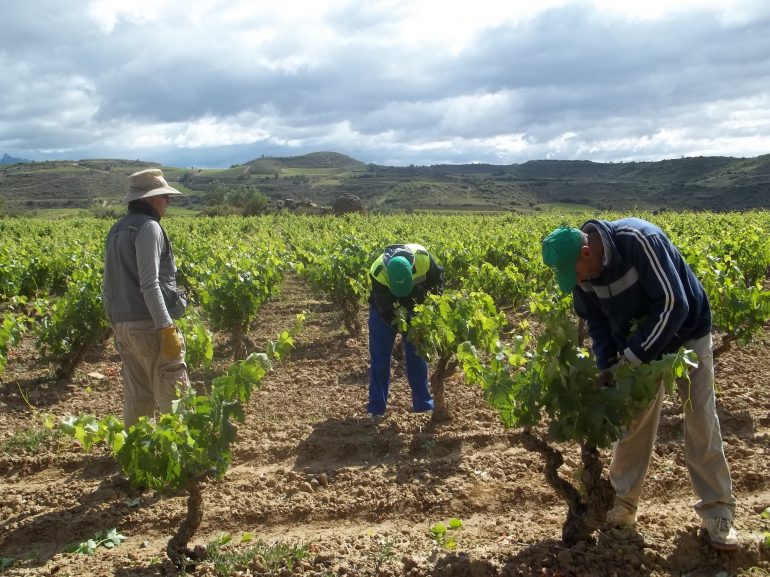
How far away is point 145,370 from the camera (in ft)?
14.3

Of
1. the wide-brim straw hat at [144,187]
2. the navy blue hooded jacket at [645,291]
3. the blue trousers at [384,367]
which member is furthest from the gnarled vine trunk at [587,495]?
the wide-brim straw hat at [144,187]

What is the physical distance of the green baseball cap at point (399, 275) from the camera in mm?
5055

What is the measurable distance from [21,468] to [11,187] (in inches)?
3381

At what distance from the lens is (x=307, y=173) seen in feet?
343

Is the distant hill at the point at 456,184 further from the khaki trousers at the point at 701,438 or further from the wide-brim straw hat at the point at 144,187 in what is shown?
the khaki trousers at the point at 701,438

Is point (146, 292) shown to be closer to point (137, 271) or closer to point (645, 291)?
point (137, 271)

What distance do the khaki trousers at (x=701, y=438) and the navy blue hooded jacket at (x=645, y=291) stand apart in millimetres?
191

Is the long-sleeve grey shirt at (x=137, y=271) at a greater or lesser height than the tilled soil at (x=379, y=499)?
greater

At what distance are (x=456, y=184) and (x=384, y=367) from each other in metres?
80.6

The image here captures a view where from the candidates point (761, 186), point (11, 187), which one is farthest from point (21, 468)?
point (11, 187)

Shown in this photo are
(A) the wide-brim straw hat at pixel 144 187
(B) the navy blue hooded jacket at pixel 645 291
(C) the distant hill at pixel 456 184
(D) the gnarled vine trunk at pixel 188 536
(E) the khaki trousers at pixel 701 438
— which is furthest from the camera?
(C) the distant hill at pixel 456 184

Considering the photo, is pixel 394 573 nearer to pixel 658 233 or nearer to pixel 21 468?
pixel 658 233

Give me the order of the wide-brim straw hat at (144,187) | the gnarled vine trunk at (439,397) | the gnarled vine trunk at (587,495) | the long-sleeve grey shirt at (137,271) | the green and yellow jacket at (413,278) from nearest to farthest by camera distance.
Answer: the gnarled vine trunk at (587,495), the long-sleeve grey shirt at (137,271), the wide-brim straw hat at (144,187), the green and yellow jacket at (413,278), the gnarled vine trunk at (439,397)

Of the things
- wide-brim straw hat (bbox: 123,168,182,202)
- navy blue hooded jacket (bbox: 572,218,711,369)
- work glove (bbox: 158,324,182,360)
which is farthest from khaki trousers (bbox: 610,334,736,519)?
wide-brim straw hat (bbox: 123,168,182,202)
